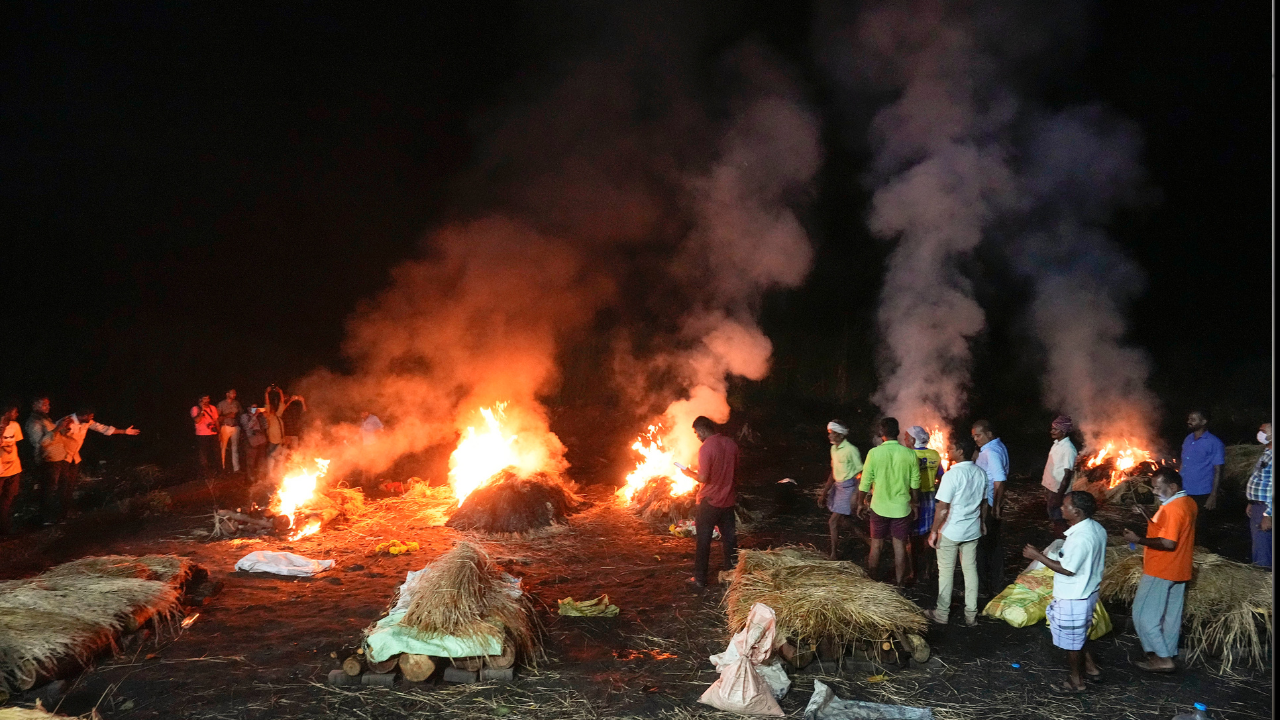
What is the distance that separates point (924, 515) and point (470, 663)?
17.6ft

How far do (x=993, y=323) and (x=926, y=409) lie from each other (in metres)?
12.5

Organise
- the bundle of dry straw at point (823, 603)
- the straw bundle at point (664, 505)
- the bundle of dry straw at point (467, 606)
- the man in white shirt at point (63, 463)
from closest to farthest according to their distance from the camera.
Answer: the bundle of dry straw at point (467, 606) < the bundle of dry straw at point (823, 603) < the man in white shirt at point (63, 463) < the straw bundle at point (664, 505)

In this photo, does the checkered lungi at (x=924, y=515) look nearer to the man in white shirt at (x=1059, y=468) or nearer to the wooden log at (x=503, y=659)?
the man in white shirt at (x=1059, y=468)

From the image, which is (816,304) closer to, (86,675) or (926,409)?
(926,409)

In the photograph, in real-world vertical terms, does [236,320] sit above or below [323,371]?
above

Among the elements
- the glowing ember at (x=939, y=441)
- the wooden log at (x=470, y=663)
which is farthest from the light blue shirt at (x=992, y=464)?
the wooden log at (x=470, y=663)

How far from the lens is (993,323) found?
23.4 metres

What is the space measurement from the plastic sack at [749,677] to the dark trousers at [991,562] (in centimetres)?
345

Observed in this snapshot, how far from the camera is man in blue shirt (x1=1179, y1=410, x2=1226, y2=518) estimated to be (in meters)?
8.34

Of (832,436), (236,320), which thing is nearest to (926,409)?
(832,436)

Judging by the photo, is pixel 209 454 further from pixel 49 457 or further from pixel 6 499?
pixel 6 499

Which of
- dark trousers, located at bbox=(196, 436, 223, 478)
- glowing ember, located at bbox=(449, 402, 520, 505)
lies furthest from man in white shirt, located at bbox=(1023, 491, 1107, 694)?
dark trousers, located at bbox=(196, 436, 223, 478)

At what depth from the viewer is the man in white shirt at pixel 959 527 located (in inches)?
257

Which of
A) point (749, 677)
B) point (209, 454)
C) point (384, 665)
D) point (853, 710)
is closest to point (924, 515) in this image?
point (853, 710)
